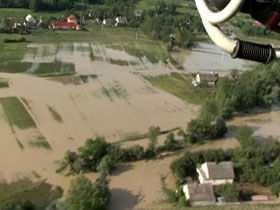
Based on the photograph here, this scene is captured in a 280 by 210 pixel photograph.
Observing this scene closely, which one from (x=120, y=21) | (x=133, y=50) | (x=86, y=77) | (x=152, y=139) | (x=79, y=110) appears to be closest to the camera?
(x=152, y=139)

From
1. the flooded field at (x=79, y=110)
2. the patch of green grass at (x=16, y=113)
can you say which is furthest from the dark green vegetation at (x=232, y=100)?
the patch of green grass at (x=16, y=113)

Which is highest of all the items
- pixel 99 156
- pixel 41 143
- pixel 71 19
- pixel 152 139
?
pixel 71 19

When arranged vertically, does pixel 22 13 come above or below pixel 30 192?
above

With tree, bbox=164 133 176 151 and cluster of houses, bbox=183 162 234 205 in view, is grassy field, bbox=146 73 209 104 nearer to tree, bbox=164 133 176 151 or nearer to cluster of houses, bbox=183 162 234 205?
tree, bbox=164 133 176 151

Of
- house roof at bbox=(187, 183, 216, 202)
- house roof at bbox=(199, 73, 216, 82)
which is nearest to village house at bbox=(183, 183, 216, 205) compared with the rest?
house roof at bbox=(187, 183, 216, 202)

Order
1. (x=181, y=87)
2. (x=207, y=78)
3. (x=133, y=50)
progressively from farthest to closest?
(x=133, y=50) < (x=207, y=78) < (x=181, y=87)

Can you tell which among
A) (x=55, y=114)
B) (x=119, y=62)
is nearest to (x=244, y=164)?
(x=55, y=114)

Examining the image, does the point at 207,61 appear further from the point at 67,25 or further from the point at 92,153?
the point at 92,153
